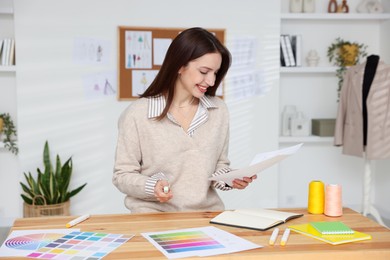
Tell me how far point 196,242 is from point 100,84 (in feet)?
9.39

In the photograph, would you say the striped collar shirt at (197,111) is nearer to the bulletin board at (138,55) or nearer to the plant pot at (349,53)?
the bulletin board at (138,55)

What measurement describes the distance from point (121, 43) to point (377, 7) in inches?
93.0

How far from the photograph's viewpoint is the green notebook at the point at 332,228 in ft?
5.61

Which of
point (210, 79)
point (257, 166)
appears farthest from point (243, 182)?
point (210, 79)

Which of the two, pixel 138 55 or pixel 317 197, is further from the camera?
pixel 138 55

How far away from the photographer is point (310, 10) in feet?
15.2

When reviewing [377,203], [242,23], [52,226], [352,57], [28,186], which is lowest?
[377,203]

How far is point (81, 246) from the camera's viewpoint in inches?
62.2

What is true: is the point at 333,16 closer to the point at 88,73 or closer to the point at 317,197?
the point at 88,73

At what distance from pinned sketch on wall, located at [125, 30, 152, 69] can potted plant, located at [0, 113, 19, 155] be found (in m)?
1.08

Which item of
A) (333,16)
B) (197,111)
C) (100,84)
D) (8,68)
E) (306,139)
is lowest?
(306,139)

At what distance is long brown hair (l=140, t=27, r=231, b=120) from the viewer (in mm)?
2109

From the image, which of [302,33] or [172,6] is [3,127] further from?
[302,33]

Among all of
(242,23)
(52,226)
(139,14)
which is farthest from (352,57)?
(52,226)
